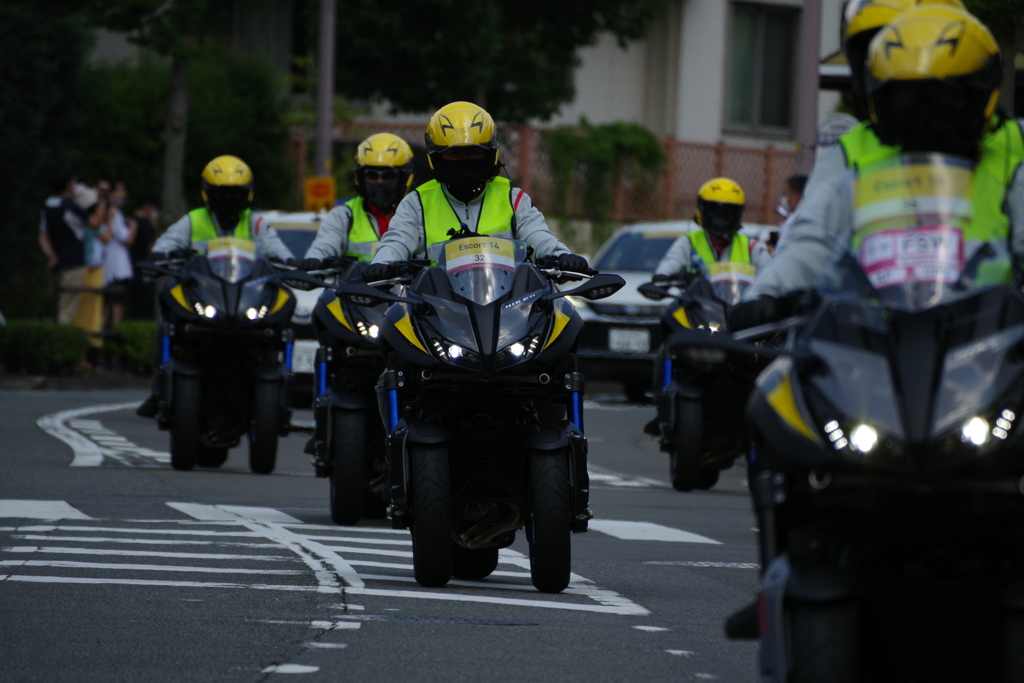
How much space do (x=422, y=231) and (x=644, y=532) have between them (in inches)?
112

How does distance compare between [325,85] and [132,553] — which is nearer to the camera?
[132,553]

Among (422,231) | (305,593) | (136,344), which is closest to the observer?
(305,593)

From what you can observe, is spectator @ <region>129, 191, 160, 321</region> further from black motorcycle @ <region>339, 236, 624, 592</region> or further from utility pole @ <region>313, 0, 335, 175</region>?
black motorcycle @ <region>339, 236, 624, 592</region>

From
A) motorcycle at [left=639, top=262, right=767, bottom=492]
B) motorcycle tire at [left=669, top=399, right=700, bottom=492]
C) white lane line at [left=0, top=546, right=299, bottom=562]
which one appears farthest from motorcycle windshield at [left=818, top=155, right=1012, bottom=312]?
motorcycle tire at [left=669, top=399, right=700, bottom=492]

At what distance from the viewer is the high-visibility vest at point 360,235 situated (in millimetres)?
11734

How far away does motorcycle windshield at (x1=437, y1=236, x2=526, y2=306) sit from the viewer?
25.4ft

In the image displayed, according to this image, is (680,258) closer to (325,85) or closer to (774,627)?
(774,627)

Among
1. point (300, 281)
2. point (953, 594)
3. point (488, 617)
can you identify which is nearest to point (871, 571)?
point (953, 594)

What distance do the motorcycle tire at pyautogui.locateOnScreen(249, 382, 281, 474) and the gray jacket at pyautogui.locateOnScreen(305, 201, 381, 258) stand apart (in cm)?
140

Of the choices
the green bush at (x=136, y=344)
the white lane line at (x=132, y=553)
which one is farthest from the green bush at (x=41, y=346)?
the white lane line at (x=132, y=553)

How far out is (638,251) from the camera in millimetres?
21250

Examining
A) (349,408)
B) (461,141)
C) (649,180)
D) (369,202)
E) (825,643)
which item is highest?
(649,180)

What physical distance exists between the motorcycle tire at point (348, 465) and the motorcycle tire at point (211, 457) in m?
3.44

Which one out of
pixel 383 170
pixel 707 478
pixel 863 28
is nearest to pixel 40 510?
pixel 383 170
